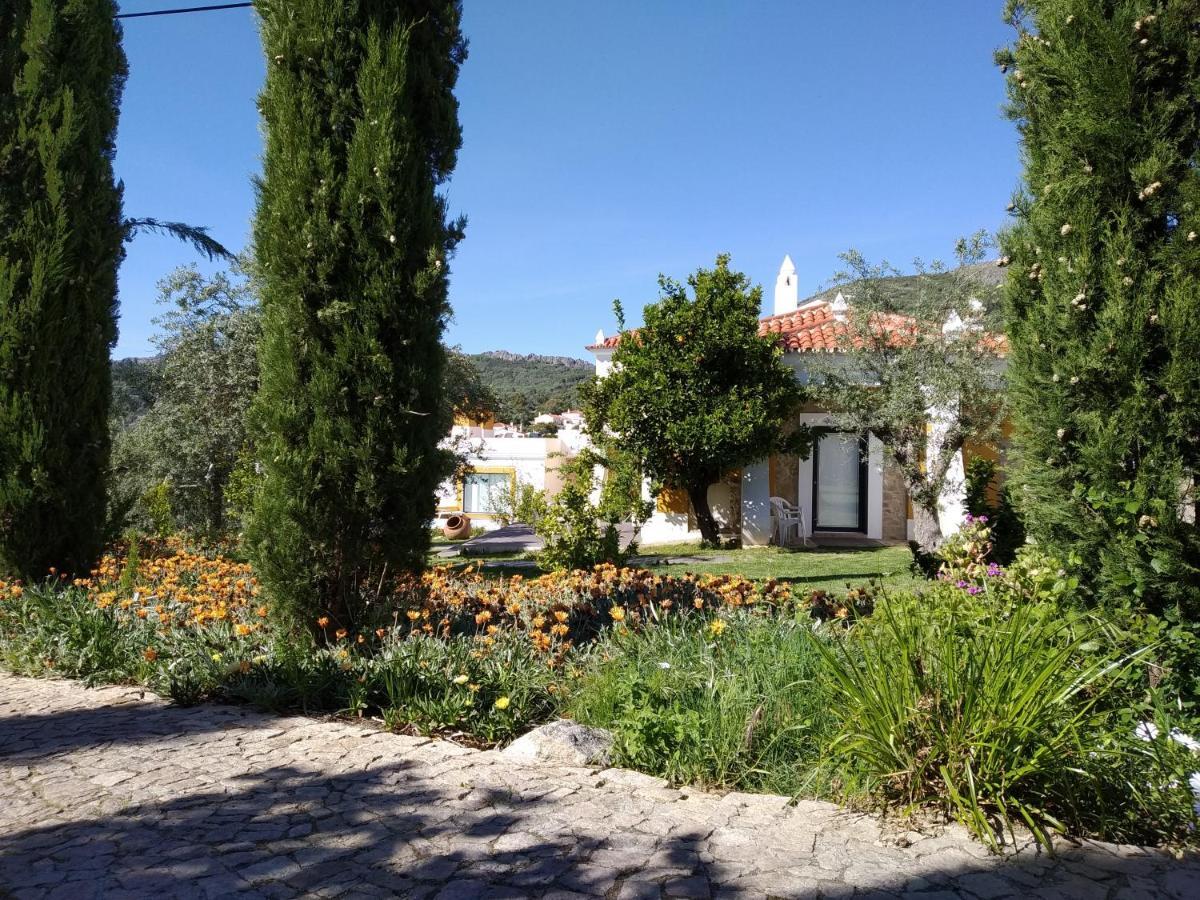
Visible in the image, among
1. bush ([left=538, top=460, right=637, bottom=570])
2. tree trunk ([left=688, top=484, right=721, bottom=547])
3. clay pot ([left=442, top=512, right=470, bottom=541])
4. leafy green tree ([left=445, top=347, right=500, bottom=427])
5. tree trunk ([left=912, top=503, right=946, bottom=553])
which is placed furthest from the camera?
clay pot ([left=442, top=512, right=470, bottom=541])

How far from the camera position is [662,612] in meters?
5.29

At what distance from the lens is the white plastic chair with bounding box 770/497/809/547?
16031 millimetres

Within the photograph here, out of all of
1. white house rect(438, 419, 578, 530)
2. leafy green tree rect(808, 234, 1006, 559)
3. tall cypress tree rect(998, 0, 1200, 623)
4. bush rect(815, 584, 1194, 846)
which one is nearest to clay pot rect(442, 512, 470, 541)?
white house rect(438, 419, 578, 530)

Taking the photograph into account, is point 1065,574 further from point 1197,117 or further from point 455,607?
point 455,607

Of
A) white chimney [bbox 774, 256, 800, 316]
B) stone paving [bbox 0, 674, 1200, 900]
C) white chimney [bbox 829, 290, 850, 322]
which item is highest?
white chimney [bbox 774, 256, 800, 316]

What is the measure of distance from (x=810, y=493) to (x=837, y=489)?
0.72 metres

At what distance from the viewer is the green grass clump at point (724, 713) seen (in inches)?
132

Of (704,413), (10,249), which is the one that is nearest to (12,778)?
(10,249)

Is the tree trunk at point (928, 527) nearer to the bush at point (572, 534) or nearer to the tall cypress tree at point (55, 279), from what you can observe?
the bush at point (572, 534)

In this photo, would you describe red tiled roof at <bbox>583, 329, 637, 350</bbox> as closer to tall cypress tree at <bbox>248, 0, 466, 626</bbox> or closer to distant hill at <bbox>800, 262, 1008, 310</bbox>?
distant hill at <bbox>800, 262, 1008, 310</bbox>

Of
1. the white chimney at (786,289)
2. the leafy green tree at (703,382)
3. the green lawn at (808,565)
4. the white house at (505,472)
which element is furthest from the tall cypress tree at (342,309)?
the white house at (505,472)

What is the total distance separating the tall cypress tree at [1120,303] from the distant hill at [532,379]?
167ft

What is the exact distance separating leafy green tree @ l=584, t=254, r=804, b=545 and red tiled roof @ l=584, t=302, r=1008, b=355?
3.04 feet

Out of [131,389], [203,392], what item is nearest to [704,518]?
[203,392]
